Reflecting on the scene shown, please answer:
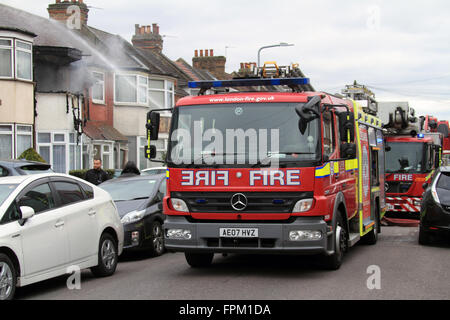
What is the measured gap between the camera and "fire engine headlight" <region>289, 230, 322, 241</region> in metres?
9.45

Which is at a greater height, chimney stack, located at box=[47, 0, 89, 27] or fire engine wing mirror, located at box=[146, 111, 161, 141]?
chimney stack, located at box=[47, 0, 89, 27]

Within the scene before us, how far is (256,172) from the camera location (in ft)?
31.4

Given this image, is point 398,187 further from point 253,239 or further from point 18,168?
point 18,168

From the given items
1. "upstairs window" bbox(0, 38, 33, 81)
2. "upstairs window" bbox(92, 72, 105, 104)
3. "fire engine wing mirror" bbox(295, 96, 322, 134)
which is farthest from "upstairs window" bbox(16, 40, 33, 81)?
"fire engine wing mirror" bbox(295, 96, 322, 134)

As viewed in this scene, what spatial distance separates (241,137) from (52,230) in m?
2.88

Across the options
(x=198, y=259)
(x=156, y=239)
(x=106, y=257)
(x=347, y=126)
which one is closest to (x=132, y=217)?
(x=156, y=239)

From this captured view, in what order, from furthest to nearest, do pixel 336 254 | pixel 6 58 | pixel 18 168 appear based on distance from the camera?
pixel 6 58 → pixel 18 168 → pixel 336 254

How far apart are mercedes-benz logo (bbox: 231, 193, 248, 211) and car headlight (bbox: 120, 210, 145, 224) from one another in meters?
3.40

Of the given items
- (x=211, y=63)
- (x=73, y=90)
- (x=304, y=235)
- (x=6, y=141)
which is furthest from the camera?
(x=211, y=63)

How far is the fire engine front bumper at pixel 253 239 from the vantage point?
9461 millimetres

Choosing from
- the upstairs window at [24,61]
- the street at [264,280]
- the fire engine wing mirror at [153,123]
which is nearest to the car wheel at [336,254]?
the street at [264,280]

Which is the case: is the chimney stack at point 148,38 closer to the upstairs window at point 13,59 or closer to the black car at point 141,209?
the upstairs window at point 13,59

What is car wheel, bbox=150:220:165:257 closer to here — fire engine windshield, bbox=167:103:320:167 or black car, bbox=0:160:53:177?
black car, bbox=0:160:53:177

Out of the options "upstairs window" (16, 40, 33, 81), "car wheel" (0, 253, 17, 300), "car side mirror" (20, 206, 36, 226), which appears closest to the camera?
"car wheel" (0, 253, 17, 300)
